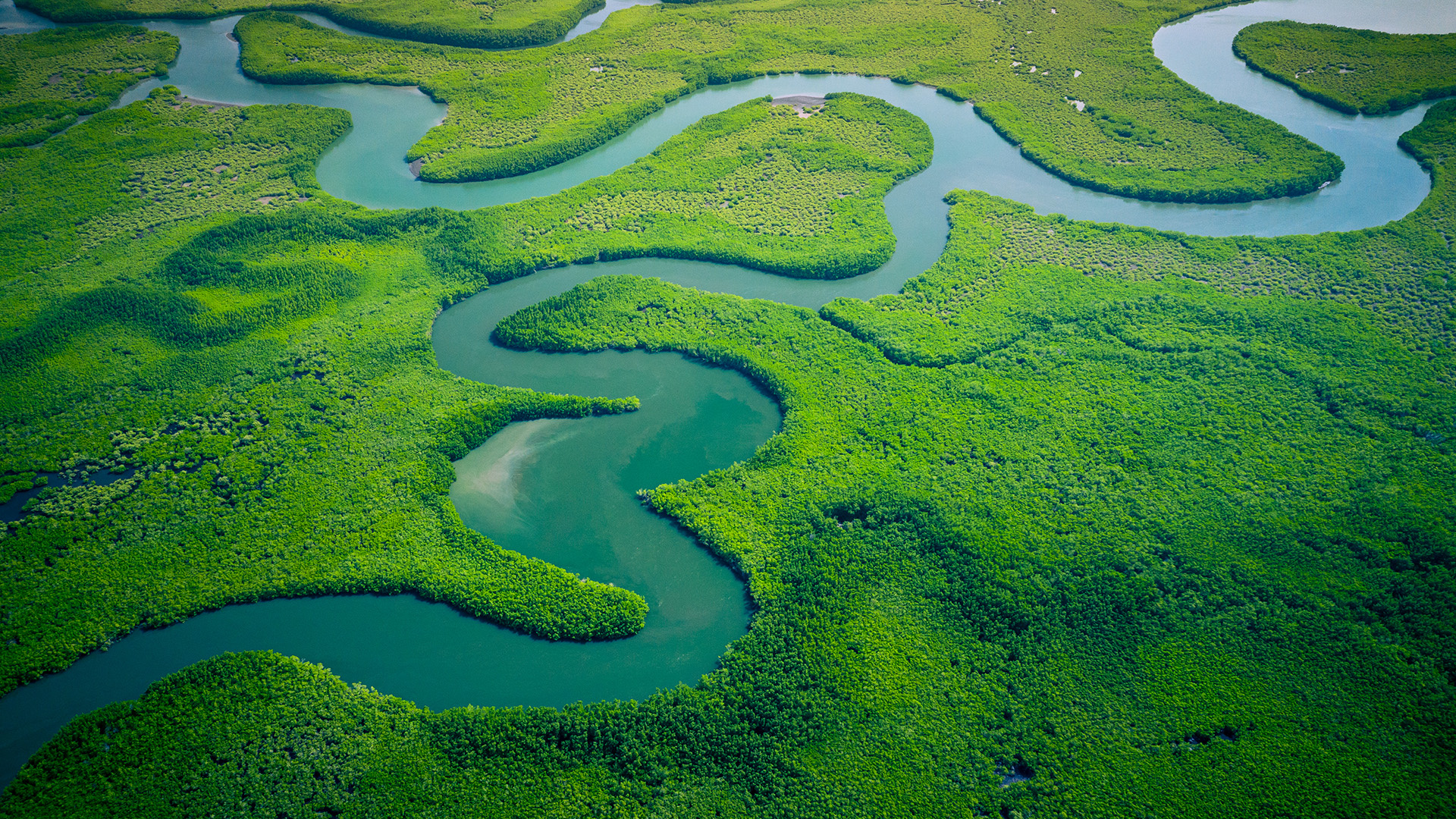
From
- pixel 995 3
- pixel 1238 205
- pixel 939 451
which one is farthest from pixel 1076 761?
pixel 995 3

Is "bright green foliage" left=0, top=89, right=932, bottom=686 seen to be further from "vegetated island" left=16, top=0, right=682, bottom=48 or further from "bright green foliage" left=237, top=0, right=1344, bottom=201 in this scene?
"vegetated island" left=16, top=0, right=682, bottom=48

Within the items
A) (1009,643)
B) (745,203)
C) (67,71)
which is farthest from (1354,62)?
(67,71)

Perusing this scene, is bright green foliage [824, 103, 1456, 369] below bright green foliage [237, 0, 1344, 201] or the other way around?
below

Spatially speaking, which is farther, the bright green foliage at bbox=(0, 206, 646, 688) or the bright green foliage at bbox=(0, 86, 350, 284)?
the bright green foliage at bbox=(0, 86, 350, 284)

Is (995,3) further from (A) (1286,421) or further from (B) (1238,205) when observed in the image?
(A) (1286,421)

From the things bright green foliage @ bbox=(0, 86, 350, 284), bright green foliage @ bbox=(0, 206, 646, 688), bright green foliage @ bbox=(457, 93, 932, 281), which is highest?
bright green foliage @ bbox=(457, 93, 932, 281)

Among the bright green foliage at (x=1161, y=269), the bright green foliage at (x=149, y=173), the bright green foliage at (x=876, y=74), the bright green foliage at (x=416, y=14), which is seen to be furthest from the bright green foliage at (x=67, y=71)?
the bright green foliage at (x=1161, y=269)

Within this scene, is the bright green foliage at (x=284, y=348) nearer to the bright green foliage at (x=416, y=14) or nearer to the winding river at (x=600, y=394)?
the winding river at (x=600, y=394)

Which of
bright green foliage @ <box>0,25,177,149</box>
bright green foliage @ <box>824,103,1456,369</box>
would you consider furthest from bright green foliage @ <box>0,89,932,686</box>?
bright green foliage @ <box>824,103,1456,369</box>
